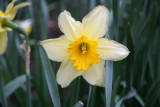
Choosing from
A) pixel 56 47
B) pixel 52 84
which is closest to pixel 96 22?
pixel 56 47

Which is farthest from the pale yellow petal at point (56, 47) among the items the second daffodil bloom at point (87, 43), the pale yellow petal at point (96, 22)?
the pale yellow petal at point (96, 22)

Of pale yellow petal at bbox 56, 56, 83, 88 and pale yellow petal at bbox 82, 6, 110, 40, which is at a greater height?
pale yellow petal at bbox 82, 6, 110, 40

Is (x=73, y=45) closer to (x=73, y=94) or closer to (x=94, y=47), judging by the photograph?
(x=94, y=47)

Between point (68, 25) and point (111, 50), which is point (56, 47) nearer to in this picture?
point (68, 25)

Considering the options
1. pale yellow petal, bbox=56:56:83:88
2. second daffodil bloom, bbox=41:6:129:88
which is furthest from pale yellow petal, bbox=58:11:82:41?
pale yellow petal, bbox=56:56:83:88

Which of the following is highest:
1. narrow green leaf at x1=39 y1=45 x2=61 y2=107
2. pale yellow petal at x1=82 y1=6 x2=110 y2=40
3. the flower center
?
pale yellow petal at x1=82 y1=6 x2=110 y2=40

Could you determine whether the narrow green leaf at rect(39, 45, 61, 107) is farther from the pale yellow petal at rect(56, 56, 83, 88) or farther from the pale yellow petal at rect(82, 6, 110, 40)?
the pale yellow petal at rect(82, 6, 110, 40)
